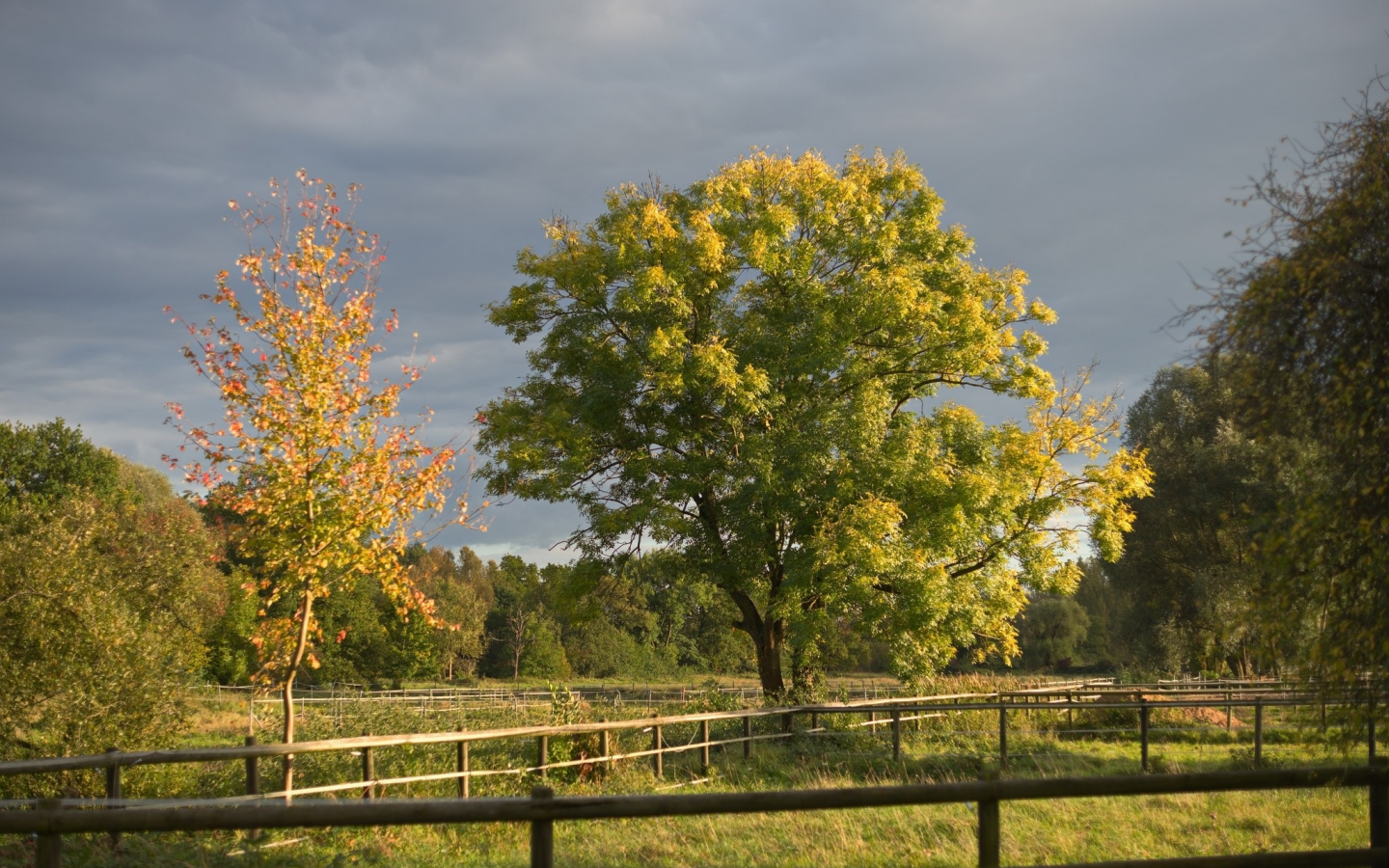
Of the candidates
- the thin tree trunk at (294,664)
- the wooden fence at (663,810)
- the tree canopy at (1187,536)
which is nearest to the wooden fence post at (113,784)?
the thin tree trunk at (294,664)

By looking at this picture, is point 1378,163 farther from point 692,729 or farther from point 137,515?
point 137,515

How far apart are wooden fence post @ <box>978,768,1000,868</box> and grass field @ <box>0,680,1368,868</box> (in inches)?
123

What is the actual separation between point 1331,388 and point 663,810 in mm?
5419

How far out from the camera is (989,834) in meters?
5.10

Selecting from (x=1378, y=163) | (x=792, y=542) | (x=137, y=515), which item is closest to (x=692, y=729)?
(x=792, y=542)

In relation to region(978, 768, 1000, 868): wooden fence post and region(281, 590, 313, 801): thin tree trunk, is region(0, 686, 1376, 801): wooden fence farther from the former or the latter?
region(978, 768, 1000, 868): wooden fence post

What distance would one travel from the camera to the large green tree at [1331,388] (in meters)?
6.34

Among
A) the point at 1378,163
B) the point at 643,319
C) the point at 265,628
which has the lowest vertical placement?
the point at 265,628

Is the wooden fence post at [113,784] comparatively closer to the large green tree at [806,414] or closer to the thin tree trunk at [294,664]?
the thin tree trunk at [294,664]

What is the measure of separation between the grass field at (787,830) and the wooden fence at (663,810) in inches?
73.8

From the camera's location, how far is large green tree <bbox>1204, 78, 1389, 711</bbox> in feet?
20.8

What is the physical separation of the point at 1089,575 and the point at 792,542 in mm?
69599

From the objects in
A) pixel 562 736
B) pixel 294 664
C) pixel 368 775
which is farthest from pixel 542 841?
pixel 562 736

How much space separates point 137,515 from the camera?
41.8m
